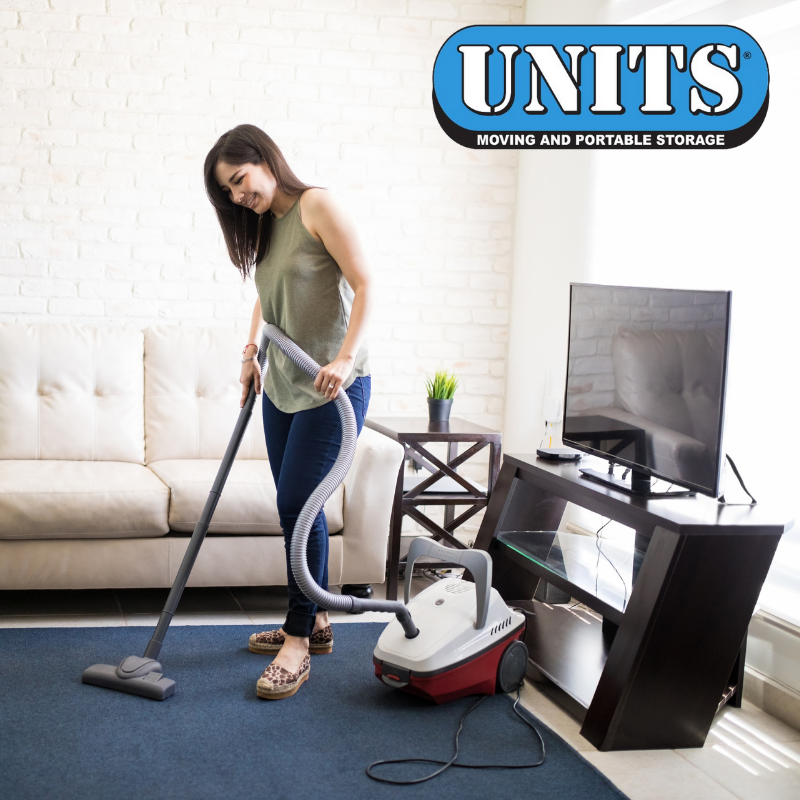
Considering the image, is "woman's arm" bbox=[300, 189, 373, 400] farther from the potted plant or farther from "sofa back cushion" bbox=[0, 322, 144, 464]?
"sofa back cushion" bbox=[0, 322, 144, 464]

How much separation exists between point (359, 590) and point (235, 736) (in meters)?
1.02

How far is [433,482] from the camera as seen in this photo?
120 inches

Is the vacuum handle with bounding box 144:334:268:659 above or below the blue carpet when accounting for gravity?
above

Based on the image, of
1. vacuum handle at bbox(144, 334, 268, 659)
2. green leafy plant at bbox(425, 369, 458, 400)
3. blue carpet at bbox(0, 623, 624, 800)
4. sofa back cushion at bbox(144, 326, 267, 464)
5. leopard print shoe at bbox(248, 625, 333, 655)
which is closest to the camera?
blue carpet at bbox(0, 623, 624, 800)

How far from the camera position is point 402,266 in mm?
3688

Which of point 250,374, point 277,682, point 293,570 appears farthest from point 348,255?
point 277,682

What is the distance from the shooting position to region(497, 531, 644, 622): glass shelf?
7.30ft

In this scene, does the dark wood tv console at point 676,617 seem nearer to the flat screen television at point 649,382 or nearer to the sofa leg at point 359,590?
the flat screen television at point 649,382

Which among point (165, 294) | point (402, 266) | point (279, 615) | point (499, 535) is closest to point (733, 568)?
point (499, 535)

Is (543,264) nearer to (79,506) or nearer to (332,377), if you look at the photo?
(332,377)

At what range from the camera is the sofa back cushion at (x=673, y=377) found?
200 centimetres

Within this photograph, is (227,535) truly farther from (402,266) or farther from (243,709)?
(402,266)

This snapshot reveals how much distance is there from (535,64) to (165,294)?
5.15ft

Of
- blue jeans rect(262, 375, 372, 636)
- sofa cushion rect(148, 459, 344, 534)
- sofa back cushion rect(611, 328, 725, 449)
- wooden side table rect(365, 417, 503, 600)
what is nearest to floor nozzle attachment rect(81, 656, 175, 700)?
blue jeans rect(262, 375, 372, 636)
